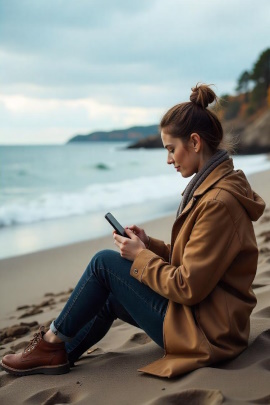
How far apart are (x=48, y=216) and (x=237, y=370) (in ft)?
28.5

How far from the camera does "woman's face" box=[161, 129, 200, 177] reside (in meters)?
2.90

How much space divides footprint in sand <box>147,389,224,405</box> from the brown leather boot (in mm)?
784

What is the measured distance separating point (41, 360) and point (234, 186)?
139cm

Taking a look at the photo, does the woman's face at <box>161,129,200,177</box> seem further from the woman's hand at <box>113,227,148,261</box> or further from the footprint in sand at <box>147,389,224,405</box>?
the footprint in sand at <box>147,389,224,405</box>

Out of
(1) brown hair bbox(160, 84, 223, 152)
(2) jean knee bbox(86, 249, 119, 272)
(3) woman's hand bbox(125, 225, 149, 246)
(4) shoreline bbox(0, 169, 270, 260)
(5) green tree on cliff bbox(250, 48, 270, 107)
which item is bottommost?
(4) shoreline bbox(0, 169, 270, 260)

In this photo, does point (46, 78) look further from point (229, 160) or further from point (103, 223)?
point (229, 160)

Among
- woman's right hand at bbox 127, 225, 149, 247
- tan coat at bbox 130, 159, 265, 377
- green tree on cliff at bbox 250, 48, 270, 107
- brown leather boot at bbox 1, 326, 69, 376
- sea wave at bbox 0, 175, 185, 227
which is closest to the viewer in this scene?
tan coat at bbox 130, 159, 265, 377

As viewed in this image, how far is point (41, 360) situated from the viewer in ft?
10.3

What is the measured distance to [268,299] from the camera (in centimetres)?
388

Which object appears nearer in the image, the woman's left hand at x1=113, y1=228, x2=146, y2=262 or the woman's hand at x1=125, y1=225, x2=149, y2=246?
the woman's left hand at x1=113, y1=228, x2=146, y2=262

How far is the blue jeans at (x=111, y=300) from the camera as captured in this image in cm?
291

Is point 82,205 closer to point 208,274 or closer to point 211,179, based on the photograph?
point 211,179

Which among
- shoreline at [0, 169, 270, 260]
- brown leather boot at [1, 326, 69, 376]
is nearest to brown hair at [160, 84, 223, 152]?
brown leather boot at [1, 326, 69, 376]

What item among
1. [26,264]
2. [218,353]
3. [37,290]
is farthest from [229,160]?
[26,264]
